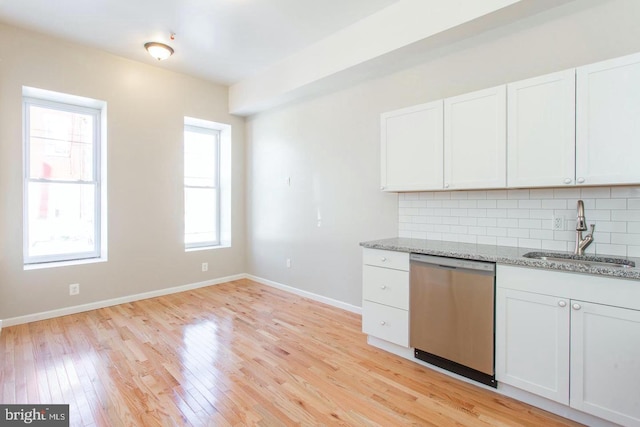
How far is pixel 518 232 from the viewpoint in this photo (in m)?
2.52

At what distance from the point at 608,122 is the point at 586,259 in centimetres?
91

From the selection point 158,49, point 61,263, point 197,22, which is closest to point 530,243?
point 197,22

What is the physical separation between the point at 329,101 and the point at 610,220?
9.79 ft

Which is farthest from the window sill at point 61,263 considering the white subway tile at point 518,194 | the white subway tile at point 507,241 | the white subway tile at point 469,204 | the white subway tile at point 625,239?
the white subway tile at point 625,239

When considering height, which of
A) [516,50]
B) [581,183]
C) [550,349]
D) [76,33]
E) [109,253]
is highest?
[76,33]

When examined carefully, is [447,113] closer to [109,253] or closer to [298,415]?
[298,415]

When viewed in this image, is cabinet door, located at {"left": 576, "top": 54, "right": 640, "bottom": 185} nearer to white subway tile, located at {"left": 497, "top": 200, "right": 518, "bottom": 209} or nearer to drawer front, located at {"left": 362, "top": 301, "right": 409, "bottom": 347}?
white subway tile, located at {"left": 497, "top": 200, "right": 518, "bottom": 209}

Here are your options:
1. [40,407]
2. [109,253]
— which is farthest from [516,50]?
[109,253]

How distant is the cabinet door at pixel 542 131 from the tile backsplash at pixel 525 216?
0.33 m

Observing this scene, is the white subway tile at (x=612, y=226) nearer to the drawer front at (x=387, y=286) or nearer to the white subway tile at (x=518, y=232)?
the white subway tile at (x=518, y=232)

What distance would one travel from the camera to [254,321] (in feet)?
11.2

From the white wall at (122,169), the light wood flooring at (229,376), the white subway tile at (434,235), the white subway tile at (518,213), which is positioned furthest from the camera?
the white wall at (122,169)

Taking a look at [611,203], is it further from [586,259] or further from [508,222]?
[508,222]

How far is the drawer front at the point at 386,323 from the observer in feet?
8.53
